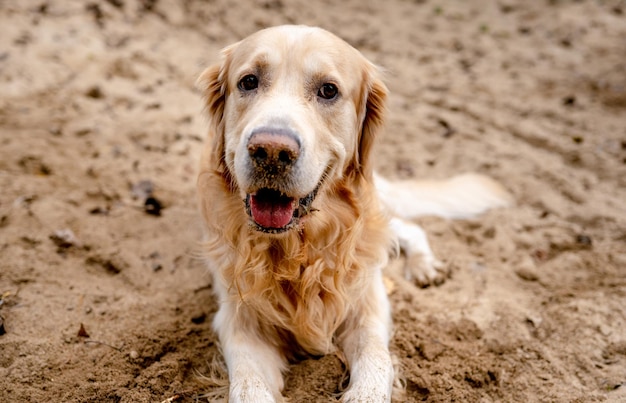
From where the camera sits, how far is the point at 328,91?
7.86 feet

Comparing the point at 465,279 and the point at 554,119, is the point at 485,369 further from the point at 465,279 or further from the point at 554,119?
the point at 554,119

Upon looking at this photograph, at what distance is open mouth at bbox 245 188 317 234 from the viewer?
6.87ft

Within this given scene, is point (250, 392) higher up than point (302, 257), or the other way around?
point (302, 257)

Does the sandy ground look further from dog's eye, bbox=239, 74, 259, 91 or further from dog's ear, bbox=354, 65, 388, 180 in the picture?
dog's eye, bbox=239, 74, 259, 91

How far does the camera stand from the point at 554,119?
16.0 feet

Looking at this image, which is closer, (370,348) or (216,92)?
(370,348)

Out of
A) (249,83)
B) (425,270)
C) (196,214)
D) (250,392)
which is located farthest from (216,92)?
(425,270)

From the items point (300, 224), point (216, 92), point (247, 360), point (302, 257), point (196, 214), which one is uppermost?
point (216, 92)

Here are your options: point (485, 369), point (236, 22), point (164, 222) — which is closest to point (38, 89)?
point (164, 222)

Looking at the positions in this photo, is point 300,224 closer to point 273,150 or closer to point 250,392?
point 273,150

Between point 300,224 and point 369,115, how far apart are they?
0.84 metres

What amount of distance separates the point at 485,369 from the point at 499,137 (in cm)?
286

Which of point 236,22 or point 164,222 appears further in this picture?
point 236,22

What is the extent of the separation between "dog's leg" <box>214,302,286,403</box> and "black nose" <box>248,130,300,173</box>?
33.0 inches
